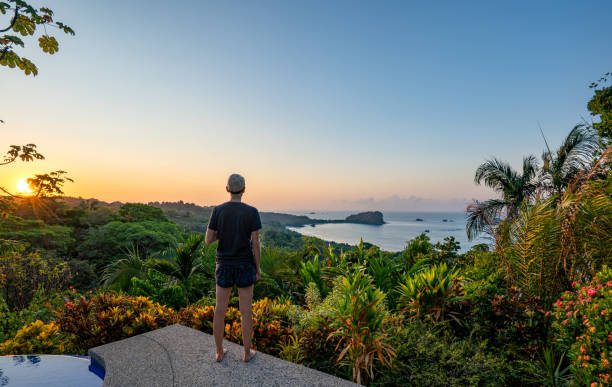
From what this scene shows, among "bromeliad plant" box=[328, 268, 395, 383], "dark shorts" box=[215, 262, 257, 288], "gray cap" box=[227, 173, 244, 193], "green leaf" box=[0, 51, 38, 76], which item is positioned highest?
"green leaf" box=[0, 51, 38, 76]

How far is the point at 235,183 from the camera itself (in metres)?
3.33

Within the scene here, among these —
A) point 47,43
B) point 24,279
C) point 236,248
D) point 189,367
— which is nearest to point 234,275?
point 236,248

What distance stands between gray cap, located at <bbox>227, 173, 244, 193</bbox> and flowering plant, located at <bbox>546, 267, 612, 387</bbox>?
3.83m

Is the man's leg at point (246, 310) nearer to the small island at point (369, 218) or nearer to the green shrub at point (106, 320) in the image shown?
the green shrub at point (106, 320)

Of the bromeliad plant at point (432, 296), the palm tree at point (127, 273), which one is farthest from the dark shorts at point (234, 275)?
the palm tree at point (127, 273)

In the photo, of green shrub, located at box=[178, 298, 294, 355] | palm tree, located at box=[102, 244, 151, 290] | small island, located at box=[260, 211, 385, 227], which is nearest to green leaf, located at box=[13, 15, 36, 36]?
green shrub, located at box=[178, 298, 294, 355]

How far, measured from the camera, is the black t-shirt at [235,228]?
3.24 meters

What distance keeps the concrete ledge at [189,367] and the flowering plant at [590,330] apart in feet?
7.43

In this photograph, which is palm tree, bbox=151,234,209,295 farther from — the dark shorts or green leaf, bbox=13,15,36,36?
green leaf, bbox=13,15,36,36

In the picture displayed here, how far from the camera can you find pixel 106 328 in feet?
14.6

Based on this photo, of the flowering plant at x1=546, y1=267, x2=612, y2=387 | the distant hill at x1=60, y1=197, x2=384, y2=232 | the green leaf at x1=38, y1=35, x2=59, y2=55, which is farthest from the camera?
the distant hill at x1=60, y1=197, x2=384, y2=232

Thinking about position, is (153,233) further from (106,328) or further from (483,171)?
(483,171)

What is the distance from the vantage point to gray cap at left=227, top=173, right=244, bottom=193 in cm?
332

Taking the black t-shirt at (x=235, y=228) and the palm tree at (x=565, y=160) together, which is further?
the palm tree at (x=565, y=160)
